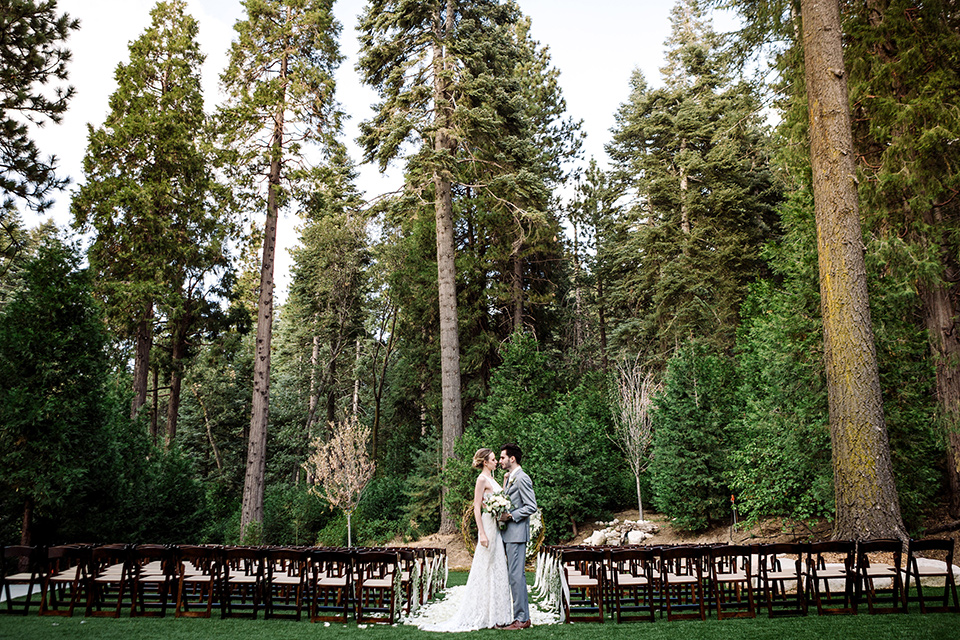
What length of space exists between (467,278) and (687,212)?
8900 mm

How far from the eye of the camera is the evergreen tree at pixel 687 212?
67.2 ft

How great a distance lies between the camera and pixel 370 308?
1253 inches

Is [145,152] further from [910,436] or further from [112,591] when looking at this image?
[910,436]

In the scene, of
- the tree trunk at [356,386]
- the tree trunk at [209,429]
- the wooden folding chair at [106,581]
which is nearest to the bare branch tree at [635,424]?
the wooden folding chair at [106,581]

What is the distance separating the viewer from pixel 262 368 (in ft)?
49.1

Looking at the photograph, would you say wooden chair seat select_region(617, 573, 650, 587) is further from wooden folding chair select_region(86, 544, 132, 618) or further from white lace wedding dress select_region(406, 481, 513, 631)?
wooden folding chair select_region(86, 544, 132, 618)

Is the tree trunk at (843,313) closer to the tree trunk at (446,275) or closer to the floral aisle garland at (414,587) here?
the floral aisle garland at (414,587)

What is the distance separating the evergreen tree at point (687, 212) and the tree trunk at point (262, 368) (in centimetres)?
1237

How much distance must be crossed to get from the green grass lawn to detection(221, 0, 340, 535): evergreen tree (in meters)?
9.31

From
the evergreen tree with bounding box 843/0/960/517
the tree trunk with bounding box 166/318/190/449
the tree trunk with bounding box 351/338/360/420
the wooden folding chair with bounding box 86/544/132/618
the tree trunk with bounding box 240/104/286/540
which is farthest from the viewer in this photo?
the tree trunk with bounding box 351/338/360/420

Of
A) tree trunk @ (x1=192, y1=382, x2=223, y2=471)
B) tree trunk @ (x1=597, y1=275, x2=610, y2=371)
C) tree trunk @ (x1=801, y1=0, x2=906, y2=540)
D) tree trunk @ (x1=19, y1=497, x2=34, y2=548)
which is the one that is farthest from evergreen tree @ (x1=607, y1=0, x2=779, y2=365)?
tree trunk @ (x1=192, y1=382, x2=223, y2=471)

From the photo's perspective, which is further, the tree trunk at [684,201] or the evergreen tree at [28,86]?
the tree trunk at [684,201]

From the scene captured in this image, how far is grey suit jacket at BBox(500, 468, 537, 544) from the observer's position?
19.8ft

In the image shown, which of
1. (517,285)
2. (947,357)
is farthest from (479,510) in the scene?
(517,285)
